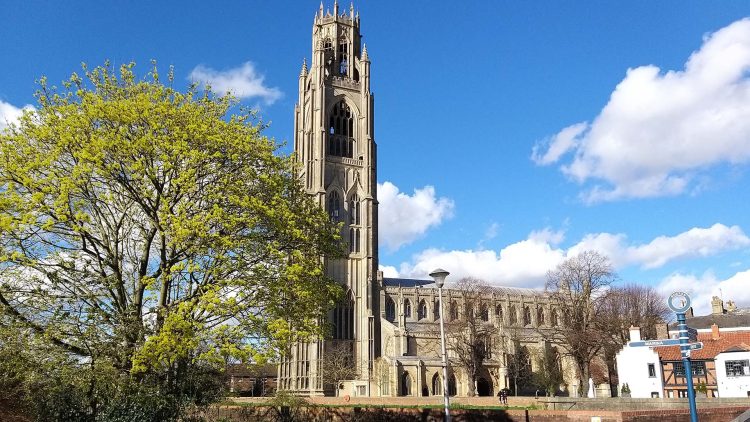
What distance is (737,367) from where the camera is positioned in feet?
136

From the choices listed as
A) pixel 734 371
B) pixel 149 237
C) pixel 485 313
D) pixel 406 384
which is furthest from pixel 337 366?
pixel 149 237

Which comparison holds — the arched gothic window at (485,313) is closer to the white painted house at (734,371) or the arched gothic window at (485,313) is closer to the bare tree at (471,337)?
the bare tree at (471,337)

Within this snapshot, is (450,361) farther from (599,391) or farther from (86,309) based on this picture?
(86,309)

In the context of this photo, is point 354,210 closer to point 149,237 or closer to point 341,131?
point 341,131

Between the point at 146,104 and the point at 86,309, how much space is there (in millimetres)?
6474

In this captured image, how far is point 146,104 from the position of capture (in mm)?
18953

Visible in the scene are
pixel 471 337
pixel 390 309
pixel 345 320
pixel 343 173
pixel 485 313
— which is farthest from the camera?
pixel 485 313

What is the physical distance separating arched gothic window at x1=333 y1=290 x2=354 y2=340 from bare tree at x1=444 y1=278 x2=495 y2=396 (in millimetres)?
10961

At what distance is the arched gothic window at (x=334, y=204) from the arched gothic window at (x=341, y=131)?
591 centimetres

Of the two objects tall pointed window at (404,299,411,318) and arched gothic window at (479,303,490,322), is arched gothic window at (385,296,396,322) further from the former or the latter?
arched gothic window at (479,303,490,322)

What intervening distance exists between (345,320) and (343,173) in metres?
17.8

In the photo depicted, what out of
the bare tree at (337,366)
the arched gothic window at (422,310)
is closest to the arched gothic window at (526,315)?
the arched gothic window at (422,310)

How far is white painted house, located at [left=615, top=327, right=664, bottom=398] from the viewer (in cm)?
4443

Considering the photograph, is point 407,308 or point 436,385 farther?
point 407,308
